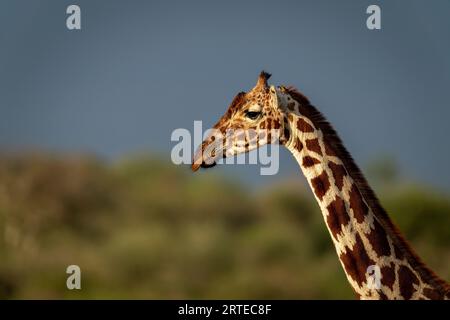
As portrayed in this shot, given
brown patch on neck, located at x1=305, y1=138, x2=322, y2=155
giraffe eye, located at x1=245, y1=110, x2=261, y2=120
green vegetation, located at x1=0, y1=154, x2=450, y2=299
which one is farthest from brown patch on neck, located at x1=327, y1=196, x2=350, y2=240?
green vegetation, located at x1=0, y1=154, x2=450, y2=299

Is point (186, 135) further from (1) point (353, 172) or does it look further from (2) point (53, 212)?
(2) point (53, 212)

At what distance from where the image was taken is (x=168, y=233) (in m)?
26.7

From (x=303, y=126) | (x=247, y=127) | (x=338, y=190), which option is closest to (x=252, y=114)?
(x=247, y=127)

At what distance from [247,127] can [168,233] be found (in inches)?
761

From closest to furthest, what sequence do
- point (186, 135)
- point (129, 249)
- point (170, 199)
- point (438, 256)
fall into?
1. point (186, 135)
2. point (438, 256)
3. point (129, 249)
4. point (170, 199)

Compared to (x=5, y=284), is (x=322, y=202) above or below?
above

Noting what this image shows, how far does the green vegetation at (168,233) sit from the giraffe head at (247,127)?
13.5 metres

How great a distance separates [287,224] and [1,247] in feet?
21.1

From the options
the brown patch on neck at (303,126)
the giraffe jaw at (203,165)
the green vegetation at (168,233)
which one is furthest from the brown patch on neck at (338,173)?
the green vegetation at (168,233)

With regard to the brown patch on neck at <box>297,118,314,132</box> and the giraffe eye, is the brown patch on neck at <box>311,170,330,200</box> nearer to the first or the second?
the brown patch on neck at <box>297,118,314,132</box>

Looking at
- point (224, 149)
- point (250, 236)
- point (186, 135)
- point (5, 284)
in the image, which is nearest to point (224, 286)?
point (250, 236)

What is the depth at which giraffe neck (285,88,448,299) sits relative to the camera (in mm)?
7020

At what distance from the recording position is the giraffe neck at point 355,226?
7.02 meters

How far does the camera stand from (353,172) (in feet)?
23.9
